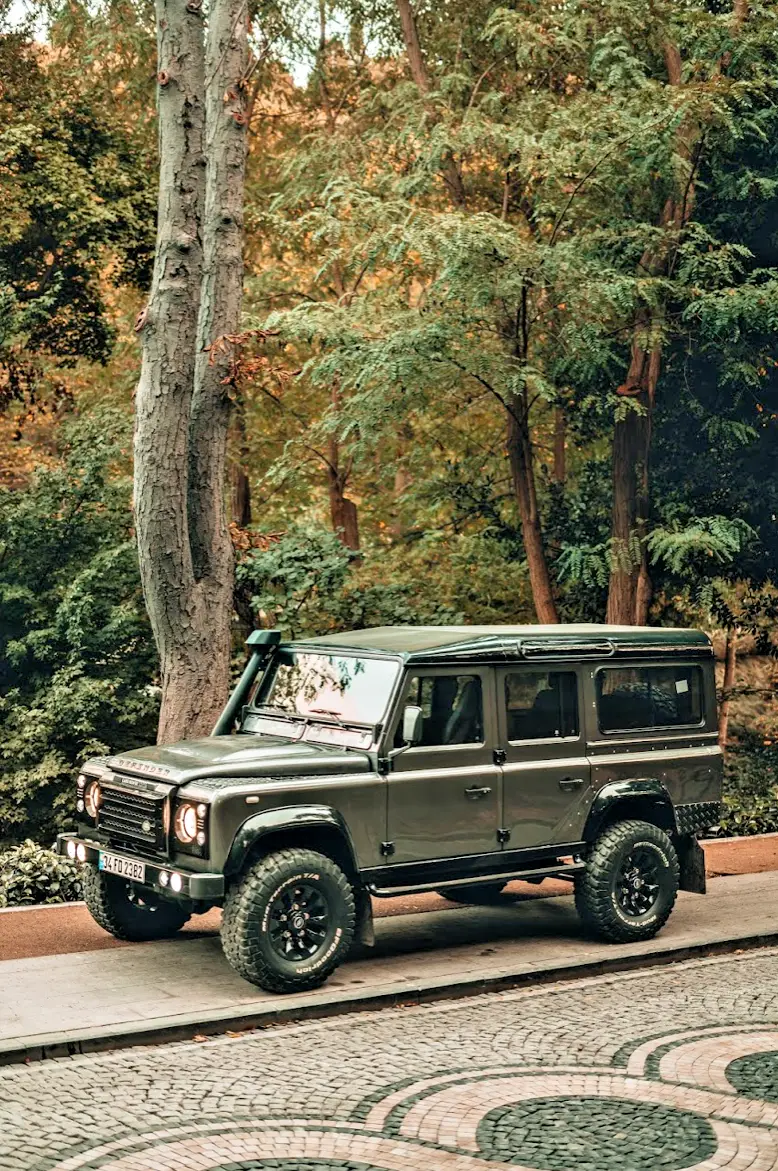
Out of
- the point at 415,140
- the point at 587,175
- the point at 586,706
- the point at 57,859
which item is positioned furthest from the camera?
the point at 415,140

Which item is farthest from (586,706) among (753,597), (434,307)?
(753,597)

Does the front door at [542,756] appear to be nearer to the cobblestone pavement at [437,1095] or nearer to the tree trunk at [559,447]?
the cobblestone pavement at [437,1095]

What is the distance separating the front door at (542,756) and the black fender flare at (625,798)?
0.26ft

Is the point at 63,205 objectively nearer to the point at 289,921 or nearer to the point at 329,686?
the point at 329,686

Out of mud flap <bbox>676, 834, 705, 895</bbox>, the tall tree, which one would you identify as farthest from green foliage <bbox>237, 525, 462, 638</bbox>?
mud flap <bbox>676, 834, 705, 895</bbox>

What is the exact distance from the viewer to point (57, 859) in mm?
12281

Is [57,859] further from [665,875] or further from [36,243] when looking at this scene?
[36,243]

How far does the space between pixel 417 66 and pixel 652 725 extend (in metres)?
11.9

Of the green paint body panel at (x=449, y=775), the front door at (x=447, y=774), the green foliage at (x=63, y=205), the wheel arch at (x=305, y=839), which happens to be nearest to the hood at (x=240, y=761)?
the green paint body panel at (x=449, y=775)

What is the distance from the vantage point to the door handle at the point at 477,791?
31.3ft

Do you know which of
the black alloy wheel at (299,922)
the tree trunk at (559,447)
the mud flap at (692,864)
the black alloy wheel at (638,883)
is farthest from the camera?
the tree trunk at (559,447)

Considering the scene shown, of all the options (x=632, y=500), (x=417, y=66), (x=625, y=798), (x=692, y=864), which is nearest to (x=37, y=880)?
(x=625, y=798)

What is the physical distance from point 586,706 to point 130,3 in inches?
540

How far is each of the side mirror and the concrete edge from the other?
158cm
